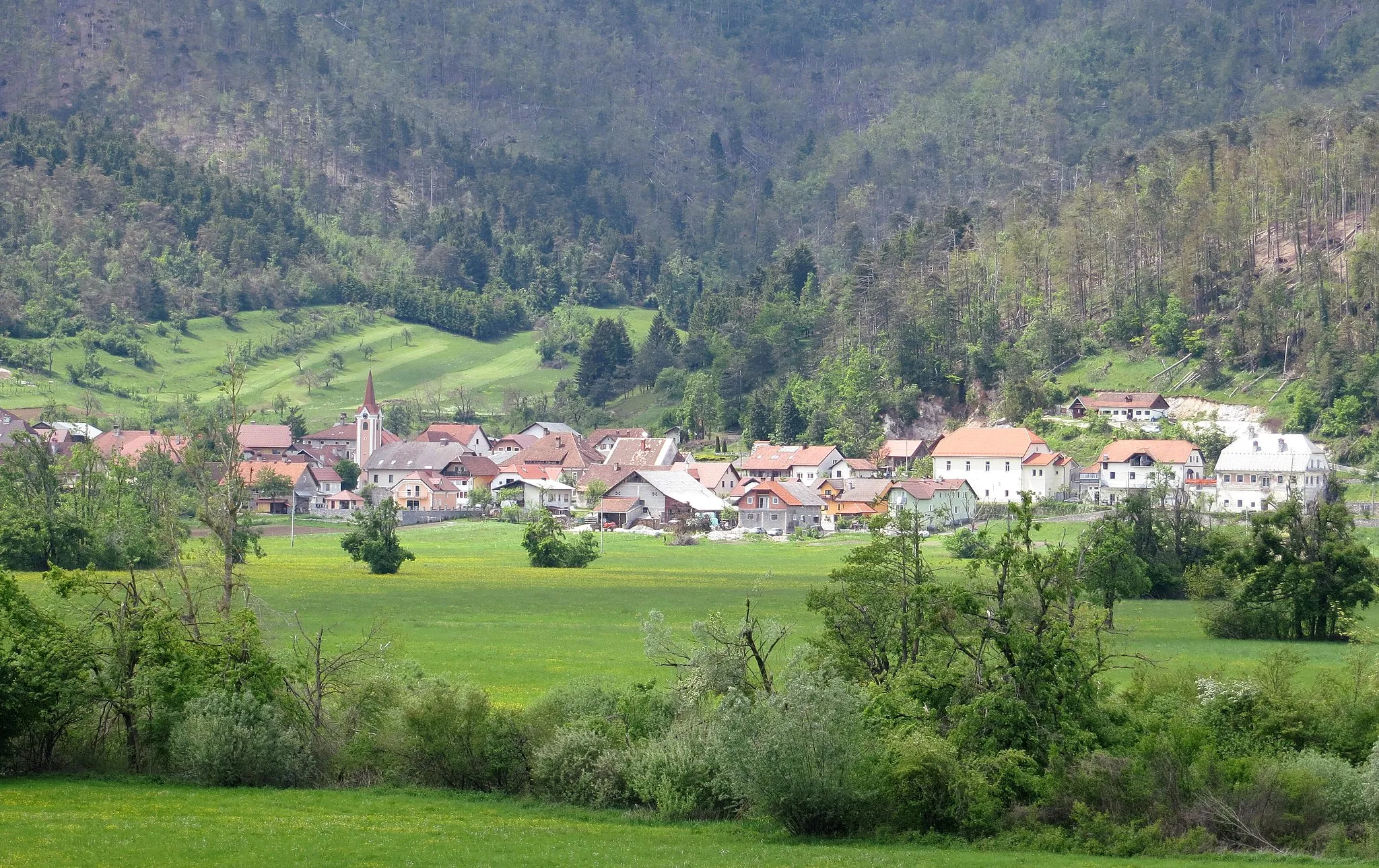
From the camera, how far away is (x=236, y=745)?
116ft

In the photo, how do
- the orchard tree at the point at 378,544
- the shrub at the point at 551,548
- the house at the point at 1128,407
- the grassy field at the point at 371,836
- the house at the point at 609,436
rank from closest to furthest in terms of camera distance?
1. the grassy field at the point at 371,836
2. the orchard tree at the point at 378,544
3. the shrub at the point at 551,548
4. the house at the point at 1128,407
5. the house at the point at 609,436

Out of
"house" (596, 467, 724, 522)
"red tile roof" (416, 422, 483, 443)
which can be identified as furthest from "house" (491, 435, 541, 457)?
"house" (596, 467, 724, 522)

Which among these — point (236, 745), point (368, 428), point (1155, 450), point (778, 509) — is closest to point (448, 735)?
point (236, 745)

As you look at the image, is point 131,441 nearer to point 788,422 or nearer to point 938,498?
point 788,422

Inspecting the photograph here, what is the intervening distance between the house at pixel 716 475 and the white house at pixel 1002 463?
16412 mm

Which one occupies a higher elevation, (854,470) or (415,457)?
(415,457)

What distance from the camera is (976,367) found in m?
150

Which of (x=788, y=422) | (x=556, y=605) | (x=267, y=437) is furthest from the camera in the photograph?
(x=267, y=437)

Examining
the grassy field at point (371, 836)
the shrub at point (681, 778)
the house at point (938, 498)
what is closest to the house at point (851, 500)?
the house at point (938, 498)

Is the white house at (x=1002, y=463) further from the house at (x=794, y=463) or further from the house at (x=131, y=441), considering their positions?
the house at (x=131, y=441)

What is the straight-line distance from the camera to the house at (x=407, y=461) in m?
145

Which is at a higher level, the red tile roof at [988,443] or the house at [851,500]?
the red tile roof at [988,443]

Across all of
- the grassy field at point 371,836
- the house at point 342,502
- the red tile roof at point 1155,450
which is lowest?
the grassy field at point 371,836

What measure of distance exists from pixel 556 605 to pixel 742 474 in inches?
2879
